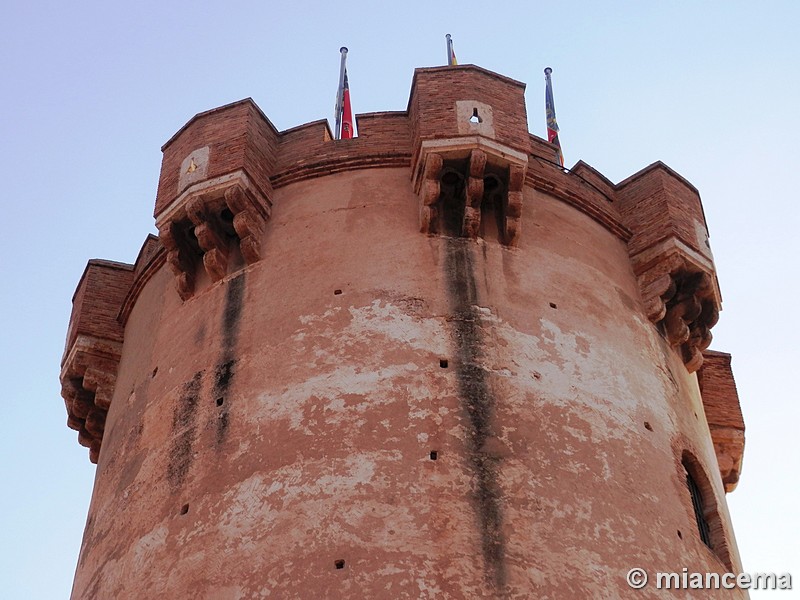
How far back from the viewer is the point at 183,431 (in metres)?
11.5

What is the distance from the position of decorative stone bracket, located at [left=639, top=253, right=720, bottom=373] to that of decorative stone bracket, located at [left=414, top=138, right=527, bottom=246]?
1.74 meters

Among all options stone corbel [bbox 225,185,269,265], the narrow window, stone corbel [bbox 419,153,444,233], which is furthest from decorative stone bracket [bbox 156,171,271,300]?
the narrow window

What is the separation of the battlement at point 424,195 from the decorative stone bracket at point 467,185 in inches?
0.5

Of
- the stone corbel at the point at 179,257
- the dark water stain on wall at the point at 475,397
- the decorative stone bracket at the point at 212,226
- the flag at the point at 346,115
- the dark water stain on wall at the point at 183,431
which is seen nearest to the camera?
the dark water stain on wall at the point at 475,397

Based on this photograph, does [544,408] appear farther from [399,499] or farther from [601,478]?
[399,499]

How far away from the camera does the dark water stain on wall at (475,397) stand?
985 centimetres

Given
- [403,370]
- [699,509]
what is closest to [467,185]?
[403,370]

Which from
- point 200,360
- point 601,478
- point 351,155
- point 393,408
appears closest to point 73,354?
point 200,360

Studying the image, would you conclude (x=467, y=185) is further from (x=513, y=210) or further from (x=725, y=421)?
(x=725, y=421)

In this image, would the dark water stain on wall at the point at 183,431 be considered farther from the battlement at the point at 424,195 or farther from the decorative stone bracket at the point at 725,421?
the decorative stone bracket at the point at 725,421

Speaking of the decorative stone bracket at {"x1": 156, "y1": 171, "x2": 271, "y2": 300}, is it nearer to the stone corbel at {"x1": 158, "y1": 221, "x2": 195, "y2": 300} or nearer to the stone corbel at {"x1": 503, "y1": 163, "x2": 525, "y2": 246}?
the stone corbel at {"x1": 158, "y1": 221, "x2": 195, "y2": 300}

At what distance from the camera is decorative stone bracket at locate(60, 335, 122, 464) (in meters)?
14.0

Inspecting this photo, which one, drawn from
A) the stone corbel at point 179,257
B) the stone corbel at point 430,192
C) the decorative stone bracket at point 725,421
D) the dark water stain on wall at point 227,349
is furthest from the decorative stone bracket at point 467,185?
the decorative stone bracket at point 725,421

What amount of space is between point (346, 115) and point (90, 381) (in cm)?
536
